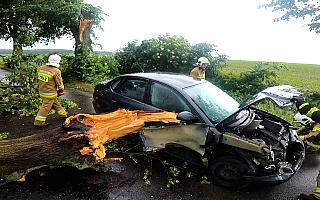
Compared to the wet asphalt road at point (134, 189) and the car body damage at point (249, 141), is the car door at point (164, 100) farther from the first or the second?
the wet asphalt road at point (134, 189)

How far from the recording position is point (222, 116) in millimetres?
3822

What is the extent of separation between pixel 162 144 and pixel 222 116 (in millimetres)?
1071

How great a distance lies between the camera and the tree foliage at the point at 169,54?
9531mm

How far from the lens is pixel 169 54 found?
32.2 ft

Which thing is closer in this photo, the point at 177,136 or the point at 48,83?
the point at 177,136

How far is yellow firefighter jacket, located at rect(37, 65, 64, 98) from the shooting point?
542 cm

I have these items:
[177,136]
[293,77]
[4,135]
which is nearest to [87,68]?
[4,135]

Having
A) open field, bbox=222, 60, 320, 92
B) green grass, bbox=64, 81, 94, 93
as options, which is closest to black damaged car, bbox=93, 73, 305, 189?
open field, bbox=222, 60, 320, 92

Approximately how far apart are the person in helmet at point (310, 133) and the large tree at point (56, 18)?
430 inches

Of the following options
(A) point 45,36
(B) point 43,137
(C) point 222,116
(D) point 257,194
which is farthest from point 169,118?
(A) point 45,36

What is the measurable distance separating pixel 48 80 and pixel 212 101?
377cm

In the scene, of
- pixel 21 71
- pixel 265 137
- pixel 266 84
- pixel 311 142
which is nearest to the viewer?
pixel 265 137

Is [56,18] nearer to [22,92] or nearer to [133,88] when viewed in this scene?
[22,92]

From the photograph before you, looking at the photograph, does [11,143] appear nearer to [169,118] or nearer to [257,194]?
[169,118]
